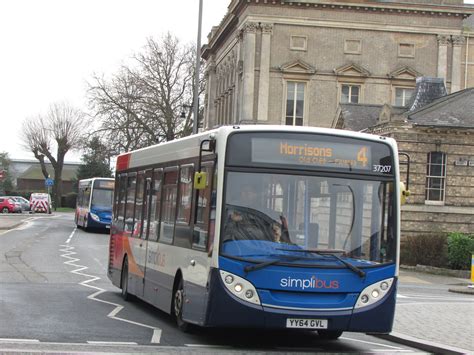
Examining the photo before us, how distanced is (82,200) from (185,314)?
39.1m

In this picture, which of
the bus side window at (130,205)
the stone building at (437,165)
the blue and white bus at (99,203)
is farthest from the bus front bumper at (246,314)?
the blue and white bus at (99,203)

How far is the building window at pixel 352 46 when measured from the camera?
6388 cm

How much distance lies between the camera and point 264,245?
10602mm

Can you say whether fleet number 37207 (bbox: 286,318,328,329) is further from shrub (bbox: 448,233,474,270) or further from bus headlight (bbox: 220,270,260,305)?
shrub (bbox: 448,233,474,270)

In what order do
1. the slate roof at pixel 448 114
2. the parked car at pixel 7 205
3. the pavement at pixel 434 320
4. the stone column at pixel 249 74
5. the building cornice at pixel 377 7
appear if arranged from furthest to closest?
the parked car at pixel 7 205, the building cornice at pixel 377 7, the stone column at pixel 249 74, the slate roof at pixel 448 114, the pavement at pixel 434 320

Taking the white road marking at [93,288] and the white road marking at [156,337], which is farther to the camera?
the white road marking at [93,288]

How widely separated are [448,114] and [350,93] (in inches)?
1084

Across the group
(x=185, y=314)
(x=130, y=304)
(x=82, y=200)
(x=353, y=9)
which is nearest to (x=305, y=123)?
(x=353, y=9)

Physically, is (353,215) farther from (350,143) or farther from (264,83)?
(264,83)

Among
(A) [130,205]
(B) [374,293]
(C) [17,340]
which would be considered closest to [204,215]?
(B) [374,293]

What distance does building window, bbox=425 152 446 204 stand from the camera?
35.9m

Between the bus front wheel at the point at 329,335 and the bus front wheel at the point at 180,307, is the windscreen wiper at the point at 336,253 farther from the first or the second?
the bus front wheel at the point at 180,307

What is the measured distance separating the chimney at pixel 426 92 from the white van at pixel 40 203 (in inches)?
1793

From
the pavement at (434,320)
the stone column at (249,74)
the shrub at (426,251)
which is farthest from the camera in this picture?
the stone column at (249,74)
